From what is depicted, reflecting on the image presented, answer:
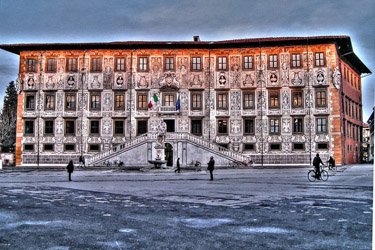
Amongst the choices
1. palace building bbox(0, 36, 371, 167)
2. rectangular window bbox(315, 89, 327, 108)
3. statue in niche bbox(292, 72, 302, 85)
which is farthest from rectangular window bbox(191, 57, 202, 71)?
rectangular window bbox(315, 89, 327, 108)

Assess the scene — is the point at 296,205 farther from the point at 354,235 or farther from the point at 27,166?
the point at 27,166

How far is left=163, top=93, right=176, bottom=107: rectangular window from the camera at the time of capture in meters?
30.5

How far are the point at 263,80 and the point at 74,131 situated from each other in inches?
540

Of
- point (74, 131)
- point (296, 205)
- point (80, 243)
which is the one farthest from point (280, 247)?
point (74, 131)

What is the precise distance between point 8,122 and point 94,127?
707 inches

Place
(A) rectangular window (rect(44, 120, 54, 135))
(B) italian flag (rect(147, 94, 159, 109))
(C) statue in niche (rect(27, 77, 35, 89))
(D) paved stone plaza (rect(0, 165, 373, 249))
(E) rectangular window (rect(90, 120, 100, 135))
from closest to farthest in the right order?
(D) paved stone plaza (rect(0, 165, 373, 249)), (B) italian flag (rect(147, 94, 159, 109)), (E) rectangular window (rect(90, 120, 100, 135)), (A) rectangular window (rect(44, 120, 54, 135)), (C) statue in niche (rect(27, 77, 35, 89))

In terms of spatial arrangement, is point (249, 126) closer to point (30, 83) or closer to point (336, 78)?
point (336, 78)

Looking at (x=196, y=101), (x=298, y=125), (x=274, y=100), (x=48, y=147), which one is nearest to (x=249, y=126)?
(x=274, y=100)

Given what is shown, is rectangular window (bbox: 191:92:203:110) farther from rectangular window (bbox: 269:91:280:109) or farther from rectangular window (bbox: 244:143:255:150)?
rectangular window (bbox: 269:91:280:109)

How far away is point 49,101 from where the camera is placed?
Answer: 31.3 meters

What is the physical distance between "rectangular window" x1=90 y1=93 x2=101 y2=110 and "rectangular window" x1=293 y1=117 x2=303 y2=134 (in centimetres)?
1373

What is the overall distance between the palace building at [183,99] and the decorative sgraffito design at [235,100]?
7cm

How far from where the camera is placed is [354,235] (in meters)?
5.36

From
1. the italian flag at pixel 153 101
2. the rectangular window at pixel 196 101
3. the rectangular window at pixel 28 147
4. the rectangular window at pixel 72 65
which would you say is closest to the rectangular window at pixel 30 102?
the rectangular window at pixel 28 147
